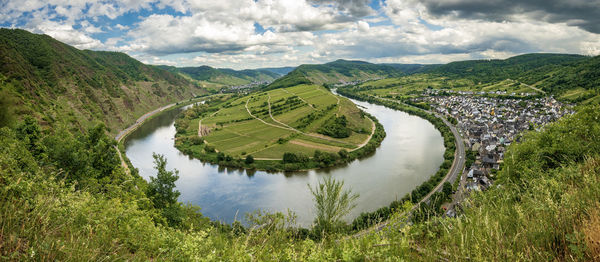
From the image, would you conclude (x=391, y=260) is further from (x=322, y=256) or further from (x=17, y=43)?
(x=17, y=43)

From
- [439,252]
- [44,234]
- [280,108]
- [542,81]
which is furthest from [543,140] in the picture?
[542,81]

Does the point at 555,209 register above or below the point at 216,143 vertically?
above

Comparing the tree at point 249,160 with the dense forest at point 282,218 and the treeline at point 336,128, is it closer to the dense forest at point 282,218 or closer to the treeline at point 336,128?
the treeline at point 336,128

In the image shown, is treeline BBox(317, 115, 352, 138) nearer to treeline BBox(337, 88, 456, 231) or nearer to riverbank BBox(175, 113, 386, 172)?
riverbank BBox(175, 113, 386, 172)

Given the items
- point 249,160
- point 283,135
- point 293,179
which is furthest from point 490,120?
point 249,160

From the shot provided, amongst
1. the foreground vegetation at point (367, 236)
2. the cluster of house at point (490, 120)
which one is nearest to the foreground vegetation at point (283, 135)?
the cluster of house at point (490, 120)

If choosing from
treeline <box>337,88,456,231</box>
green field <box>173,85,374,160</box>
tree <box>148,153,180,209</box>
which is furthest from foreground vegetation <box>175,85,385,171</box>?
tree <box>148,153,180,209</box>

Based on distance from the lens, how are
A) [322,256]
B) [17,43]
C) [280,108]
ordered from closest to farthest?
[322,256] < [17,43] < [280,108]
